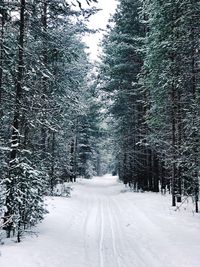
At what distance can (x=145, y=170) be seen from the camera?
24.9 meters

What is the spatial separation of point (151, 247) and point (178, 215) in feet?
17.7

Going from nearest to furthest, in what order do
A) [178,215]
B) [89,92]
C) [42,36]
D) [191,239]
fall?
[191,239], [42,36], [178,215], [89,92]

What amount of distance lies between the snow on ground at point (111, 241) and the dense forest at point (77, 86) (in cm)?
99

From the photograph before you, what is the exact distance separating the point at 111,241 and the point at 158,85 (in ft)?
40.4

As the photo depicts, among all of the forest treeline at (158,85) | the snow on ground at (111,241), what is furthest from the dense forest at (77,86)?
the snow on ground at (111,241)

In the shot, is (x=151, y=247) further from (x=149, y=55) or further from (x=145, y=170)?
(x=145, y=170)

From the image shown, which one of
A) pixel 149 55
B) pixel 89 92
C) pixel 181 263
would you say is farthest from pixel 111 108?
pixel 181 263

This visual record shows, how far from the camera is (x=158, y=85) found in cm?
2050

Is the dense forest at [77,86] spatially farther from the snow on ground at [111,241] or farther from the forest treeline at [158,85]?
the snow on ground at [111,241]

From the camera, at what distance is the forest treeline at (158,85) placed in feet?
46.1

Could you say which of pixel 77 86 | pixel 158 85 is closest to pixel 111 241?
pixel 158 85

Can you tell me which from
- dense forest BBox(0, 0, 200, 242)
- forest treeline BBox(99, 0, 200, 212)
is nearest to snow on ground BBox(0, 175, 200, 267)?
dense forest BBox(0, 0, 200, 242)

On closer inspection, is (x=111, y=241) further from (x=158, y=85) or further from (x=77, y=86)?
(x=77, y=86)

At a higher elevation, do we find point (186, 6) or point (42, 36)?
point (186, 6)
